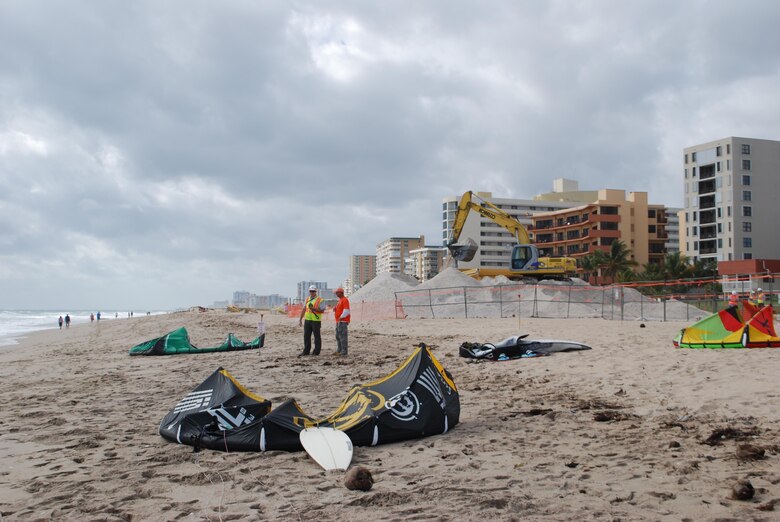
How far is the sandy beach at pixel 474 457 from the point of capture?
364 centimetres

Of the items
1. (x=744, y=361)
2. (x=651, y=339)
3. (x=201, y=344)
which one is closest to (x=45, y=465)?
(x=744, y=361)

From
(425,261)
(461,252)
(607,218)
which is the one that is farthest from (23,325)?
(425,261)

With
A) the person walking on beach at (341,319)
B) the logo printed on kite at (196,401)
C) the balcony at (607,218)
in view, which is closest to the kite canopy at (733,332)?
the person walking on beach at (341,319)

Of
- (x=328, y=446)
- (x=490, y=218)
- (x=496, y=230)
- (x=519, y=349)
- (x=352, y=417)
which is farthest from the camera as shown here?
(x=496, y=230)

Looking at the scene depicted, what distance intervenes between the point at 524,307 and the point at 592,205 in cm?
5649

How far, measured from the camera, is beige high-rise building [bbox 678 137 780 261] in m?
66.0

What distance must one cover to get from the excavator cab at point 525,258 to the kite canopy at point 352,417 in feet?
114

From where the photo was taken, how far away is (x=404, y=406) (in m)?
5.32

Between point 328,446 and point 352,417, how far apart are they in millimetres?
583

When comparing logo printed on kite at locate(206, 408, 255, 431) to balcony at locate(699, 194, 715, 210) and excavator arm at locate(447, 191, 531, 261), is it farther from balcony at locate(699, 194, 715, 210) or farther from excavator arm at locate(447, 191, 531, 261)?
balcony at locate(699, 194, 715, 210)

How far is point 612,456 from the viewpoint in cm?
469

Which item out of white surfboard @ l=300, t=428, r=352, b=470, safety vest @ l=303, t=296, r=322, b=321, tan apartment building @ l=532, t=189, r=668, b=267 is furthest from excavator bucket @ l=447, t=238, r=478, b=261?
tan apartment building @ l=532, t=189, r=668, b=267

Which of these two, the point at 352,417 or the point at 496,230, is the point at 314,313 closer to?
A: the point at 352,417

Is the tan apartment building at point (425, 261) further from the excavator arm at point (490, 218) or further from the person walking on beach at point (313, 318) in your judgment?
the person walking on beach at point (313, 318)
